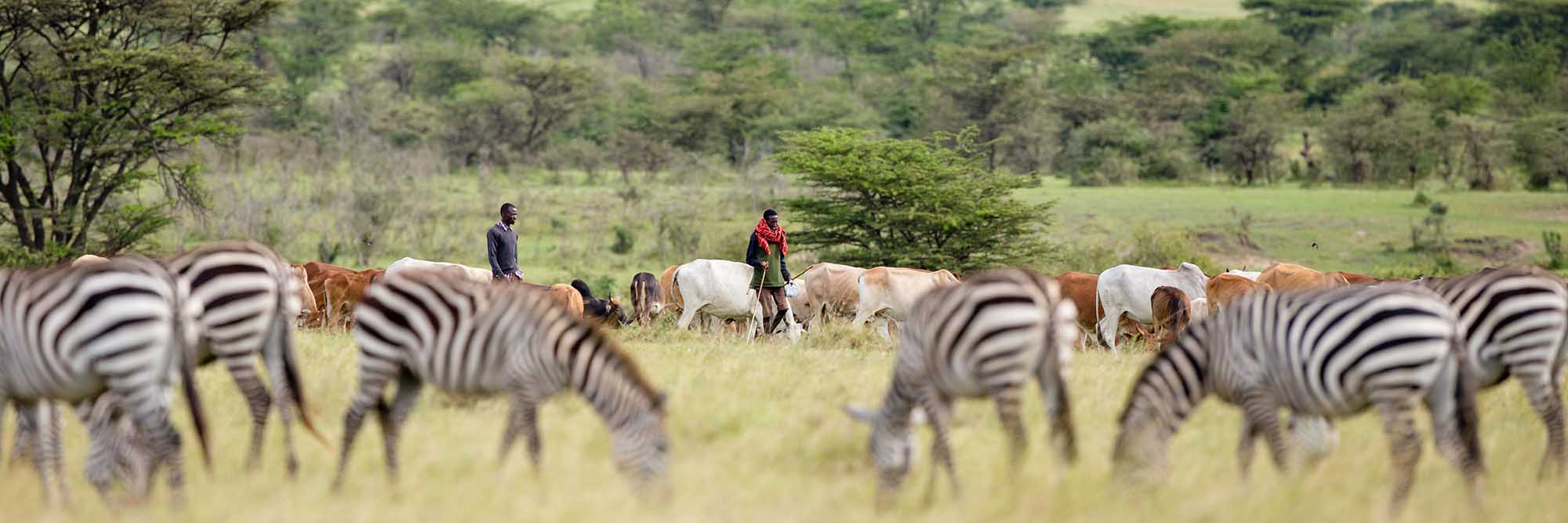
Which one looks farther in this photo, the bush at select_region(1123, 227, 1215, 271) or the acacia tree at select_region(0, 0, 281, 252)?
the bush at select_region(1123, 227, 1215, 271)

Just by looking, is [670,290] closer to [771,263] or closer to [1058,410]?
[771,263]

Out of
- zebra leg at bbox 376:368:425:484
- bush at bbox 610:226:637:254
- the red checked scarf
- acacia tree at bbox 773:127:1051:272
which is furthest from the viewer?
bush at bbox 610:226:637:254

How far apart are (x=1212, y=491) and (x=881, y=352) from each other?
23.3 ft

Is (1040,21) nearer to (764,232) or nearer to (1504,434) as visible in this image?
(764,232)

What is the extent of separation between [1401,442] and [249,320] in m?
5.44

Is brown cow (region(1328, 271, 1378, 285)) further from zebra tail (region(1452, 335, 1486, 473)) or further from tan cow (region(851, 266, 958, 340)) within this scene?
zebra tail (region(1452, 335, 1486, 473))

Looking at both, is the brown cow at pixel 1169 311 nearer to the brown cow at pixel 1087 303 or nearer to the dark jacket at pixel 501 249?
the brown cow at pixel 1087 303

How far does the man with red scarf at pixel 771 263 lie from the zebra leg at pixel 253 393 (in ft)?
26.0

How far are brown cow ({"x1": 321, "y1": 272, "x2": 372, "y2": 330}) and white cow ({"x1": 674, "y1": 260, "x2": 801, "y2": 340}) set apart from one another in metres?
3.67

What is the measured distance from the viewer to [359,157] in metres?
36.2

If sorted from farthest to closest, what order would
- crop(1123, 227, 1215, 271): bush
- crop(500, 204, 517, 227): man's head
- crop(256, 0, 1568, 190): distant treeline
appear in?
crop(256, 0, 1568, 190): distant treeline → crop(1123, 227, 1215, 271): bush → crop(500, 204, 517, 227): man's head

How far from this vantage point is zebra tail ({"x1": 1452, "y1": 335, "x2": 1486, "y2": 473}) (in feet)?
21.1

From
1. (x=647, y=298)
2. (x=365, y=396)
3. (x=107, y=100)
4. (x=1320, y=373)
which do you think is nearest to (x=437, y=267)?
(x=647, y=298)

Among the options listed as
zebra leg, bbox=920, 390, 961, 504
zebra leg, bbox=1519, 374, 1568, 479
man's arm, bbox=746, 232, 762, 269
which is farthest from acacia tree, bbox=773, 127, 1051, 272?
zebra leg, bbox=920, 390, 961, 504
